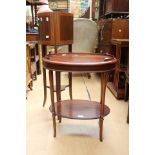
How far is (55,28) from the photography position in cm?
257

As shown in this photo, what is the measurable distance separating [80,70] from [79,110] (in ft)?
1.63

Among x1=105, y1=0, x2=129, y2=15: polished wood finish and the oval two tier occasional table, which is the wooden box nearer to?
the oval two tier occasional table

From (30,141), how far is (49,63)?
2.13ft

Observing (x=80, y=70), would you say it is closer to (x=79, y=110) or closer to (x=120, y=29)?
(x=79, y=110)

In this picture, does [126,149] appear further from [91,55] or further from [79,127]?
[91,55]

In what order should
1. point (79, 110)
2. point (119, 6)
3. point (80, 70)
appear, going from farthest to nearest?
point (119, 6)
point (79, 110)
point (80, 70)

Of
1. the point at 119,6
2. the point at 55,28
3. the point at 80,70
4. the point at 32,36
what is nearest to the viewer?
the point at 80,70

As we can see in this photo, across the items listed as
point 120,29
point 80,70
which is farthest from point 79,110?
point 120,29

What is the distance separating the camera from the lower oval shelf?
1.98m

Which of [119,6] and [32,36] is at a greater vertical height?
[119,6]

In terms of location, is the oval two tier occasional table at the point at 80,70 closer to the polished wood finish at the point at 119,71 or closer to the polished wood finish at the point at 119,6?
the polished wood finish at the point at 119,71

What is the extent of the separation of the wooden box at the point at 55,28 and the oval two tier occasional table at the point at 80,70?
45cm

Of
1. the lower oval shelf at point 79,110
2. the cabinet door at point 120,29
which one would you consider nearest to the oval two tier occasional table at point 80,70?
the lower oval shelf at point 79,110

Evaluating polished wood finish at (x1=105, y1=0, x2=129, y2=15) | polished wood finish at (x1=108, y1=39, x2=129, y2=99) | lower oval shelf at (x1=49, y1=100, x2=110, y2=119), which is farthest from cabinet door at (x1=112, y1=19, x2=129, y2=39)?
lower oval shelf at (x1=49, y1=100, x2=110, y2=119)
